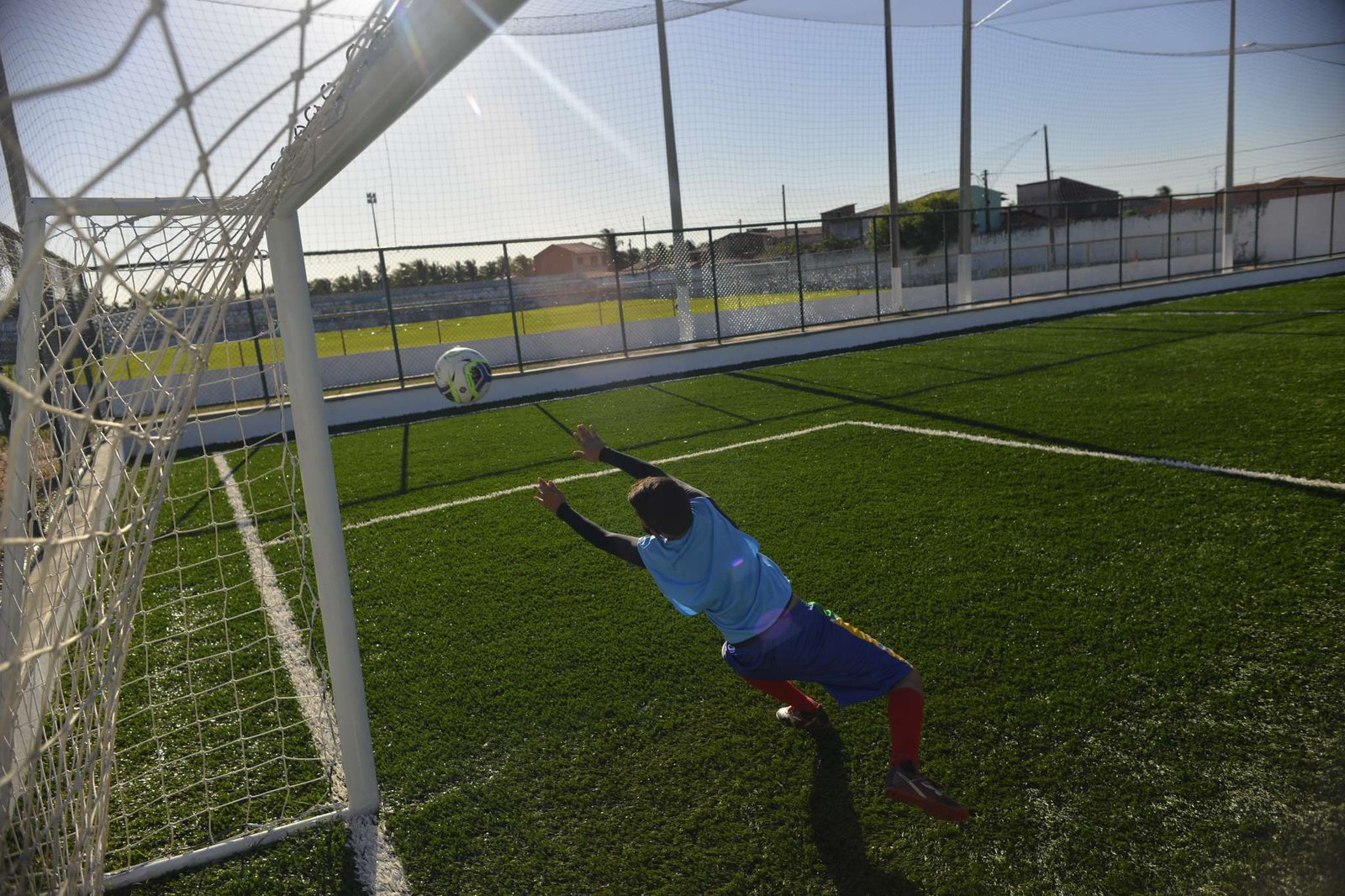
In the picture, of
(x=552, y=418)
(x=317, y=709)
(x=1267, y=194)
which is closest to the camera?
(x=317, y=709)

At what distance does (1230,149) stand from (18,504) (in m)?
30.3

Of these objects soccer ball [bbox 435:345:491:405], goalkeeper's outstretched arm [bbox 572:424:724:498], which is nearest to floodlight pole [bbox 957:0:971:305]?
soccer ball [bbox 435:345:491:405]

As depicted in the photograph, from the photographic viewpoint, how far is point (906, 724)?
243 cm

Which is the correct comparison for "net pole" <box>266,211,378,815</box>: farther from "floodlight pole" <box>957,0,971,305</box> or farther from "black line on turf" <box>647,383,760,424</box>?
"floodlight pole" <box>957,0,971,305</box>

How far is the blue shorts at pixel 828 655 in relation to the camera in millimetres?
2496

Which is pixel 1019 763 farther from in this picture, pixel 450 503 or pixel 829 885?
pixel 450 503

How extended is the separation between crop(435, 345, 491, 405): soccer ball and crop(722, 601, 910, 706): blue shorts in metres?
5.51

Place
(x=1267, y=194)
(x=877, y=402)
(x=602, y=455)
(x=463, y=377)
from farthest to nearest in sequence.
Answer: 1. (x=1267, y=194)
2. (x=877, y=402)
3. (x=463, y=377)
4. (x=602, y=455)

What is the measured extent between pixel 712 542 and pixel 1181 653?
205 cm

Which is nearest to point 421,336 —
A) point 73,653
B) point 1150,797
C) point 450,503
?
point 450,503

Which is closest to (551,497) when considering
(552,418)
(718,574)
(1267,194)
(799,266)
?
(718,574)

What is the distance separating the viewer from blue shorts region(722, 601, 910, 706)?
2.50m

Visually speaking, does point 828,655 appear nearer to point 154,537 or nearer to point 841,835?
point 841,835

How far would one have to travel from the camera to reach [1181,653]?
3080 mm
